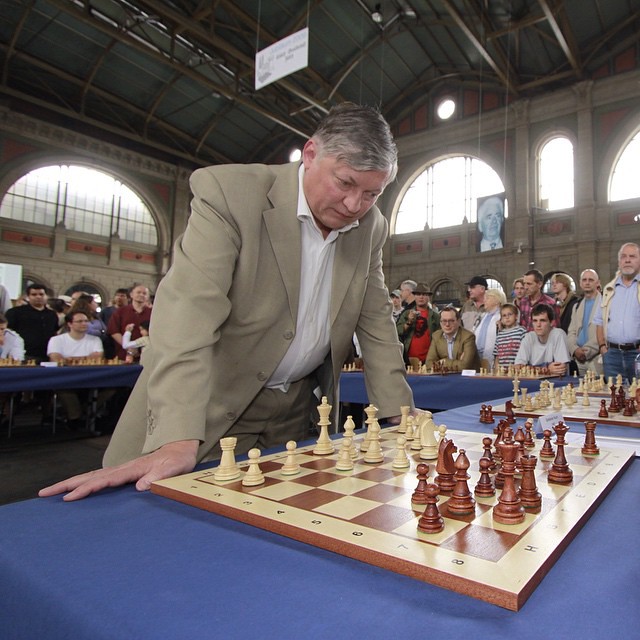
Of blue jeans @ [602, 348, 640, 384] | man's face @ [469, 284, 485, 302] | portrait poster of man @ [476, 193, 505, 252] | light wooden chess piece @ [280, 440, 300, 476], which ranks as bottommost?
light wooden chess piece @ [280, 440, 300, 476]

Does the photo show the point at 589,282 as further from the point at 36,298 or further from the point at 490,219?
the point at 490,219

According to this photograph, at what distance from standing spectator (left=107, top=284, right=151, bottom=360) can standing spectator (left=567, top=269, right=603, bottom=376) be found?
4.61 meters

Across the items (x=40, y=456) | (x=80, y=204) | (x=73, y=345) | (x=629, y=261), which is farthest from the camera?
(x=80, y=204)

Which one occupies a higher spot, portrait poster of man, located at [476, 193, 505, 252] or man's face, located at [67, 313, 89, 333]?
portrait poster of man, located at [476, 193, 505, 252]

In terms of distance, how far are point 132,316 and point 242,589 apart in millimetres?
5854

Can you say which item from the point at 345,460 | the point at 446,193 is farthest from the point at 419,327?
the point at 446,193

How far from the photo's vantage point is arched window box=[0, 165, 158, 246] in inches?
571

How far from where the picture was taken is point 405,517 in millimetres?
737

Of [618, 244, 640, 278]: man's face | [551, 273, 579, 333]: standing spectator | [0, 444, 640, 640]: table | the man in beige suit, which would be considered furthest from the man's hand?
[551, 273, 579, 333]: standing spectator

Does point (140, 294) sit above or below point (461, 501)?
above

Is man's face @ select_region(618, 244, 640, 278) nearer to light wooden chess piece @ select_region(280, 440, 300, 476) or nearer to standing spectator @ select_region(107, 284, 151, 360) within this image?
light wooden chess piece @ select_region(280, 440, 300, 476)

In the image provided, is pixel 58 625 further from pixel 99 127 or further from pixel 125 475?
pixel 99 127

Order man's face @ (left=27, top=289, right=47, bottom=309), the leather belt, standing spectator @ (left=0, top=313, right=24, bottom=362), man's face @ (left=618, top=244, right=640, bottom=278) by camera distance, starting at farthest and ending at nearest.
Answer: man's face @ (left=27, top=289, right=47, bottom=309)
standing spectator @ (left=0, top=313, right=24, bottom=362)
man's face @ (left=618, top=244, right=640, bottom=278)
the leather belt

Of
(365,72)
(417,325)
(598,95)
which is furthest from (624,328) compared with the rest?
(365,72)
